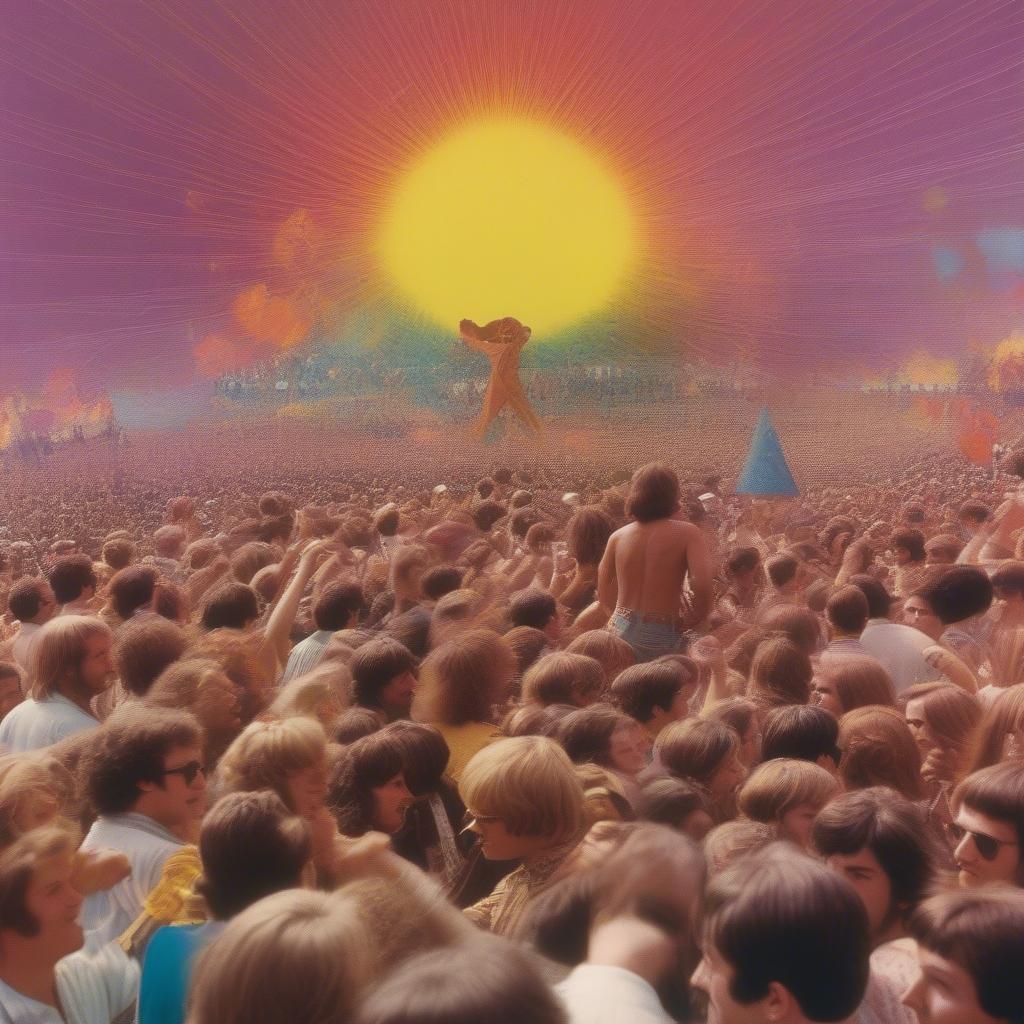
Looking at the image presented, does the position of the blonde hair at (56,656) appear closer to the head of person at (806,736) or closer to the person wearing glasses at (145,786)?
the person wearing glasses at (145,786)

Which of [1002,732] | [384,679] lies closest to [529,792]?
[1002,732]

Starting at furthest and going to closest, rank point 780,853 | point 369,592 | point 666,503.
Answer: point 369,592 < point 666,503 < point 780,853

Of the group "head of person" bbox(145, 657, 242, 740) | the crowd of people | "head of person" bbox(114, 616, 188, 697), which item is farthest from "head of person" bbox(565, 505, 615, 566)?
"head of person" bbox(145, 657, 242, 740)

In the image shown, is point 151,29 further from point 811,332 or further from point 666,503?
point 666,503

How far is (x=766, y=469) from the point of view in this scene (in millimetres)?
10750

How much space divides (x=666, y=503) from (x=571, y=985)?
3194mm

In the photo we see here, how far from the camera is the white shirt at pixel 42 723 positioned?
3.64 metres

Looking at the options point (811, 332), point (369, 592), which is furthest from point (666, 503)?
→ point (811, 332)

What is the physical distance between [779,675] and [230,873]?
1958 millimetres

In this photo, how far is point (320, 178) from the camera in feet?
37.1

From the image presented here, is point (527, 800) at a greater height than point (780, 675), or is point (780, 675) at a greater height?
point (527, 800)

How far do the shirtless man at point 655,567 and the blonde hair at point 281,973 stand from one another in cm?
322

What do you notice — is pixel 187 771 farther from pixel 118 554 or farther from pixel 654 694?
pixel 118 554

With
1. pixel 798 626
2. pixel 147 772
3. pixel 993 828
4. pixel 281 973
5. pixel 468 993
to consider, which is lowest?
pixel 798 626
